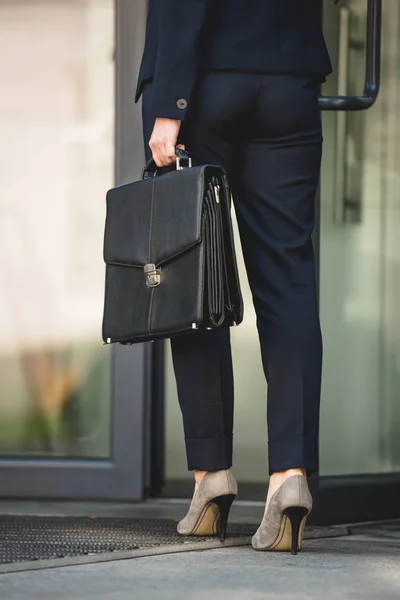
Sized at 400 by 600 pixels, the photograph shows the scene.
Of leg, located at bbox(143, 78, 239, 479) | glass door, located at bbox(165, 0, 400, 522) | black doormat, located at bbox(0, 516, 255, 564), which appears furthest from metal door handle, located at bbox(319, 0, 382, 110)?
black doormat, located at bbox(0, 516, 255, 564)

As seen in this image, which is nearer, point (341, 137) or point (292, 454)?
point (292, 454)

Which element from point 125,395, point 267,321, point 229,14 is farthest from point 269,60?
point 125,395

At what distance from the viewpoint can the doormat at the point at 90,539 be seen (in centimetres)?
223

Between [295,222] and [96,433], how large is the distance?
1306mm

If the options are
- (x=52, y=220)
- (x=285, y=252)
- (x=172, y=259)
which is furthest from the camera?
(x=52, y=220)

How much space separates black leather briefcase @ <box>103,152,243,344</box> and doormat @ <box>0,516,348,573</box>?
0.40 metres

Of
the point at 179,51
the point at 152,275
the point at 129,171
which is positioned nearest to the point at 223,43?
the point at 179,51

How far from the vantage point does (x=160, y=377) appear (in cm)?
351

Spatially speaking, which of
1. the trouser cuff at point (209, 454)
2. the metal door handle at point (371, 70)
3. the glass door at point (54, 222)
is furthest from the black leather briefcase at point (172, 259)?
the glass door at point (54, 222)

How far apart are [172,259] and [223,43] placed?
418 mm

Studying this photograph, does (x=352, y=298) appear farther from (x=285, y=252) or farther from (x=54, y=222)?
(x=285, y=252)

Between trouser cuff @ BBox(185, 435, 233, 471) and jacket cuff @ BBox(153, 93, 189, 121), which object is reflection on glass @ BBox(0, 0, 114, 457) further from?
jacket cuff @ BBox(153, 93, 189, 121)

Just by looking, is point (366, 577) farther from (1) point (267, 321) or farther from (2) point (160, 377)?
(2) point (160, 377)

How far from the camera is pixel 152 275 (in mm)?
2318
